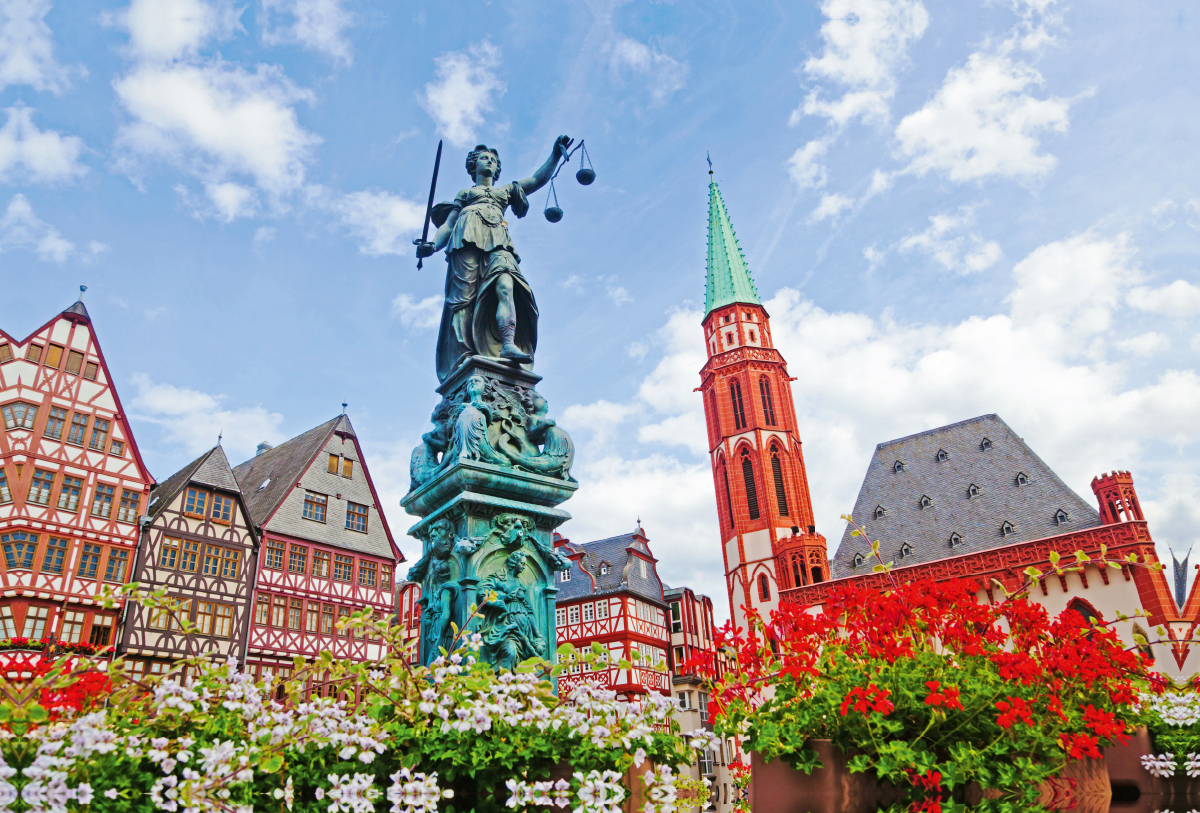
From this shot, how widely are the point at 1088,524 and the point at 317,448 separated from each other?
30.9m

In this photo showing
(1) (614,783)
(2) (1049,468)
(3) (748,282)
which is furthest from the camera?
(3) (748,282)

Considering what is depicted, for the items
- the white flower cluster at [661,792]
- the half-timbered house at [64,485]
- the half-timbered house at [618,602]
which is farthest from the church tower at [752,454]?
the white flower cluster at [661,792]

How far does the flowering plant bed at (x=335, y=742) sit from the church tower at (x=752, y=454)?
124ft

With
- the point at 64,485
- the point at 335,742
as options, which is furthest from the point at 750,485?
the point at 335,742

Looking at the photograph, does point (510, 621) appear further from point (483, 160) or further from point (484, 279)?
point (483, 160)

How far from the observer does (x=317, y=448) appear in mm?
25359

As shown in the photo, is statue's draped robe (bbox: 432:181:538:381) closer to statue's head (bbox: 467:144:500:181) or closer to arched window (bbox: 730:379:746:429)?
statue's head (bbox: 467:144:500:181)

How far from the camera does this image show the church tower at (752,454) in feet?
139

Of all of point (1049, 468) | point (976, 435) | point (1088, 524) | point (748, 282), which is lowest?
point (1088, 524)

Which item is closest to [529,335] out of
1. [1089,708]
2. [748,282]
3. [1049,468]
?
Answer: [1089,708]

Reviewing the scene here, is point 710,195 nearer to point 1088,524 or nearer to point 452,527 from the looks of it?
point 1088,524

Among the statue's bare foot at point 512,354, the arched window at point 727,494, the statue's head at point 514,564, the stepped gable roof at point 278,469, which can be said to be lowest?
the statue's head at point 514,564

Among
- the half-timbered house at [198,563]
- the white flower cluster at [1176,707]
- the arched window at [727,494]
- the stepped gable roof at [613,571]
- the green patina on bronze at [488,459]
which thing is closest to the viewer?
the white flower cluster at [1176,707]

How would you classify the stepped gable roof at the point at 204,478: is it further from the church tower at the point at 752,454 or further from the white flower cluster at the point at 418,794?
the church tower at the point at 752,454
